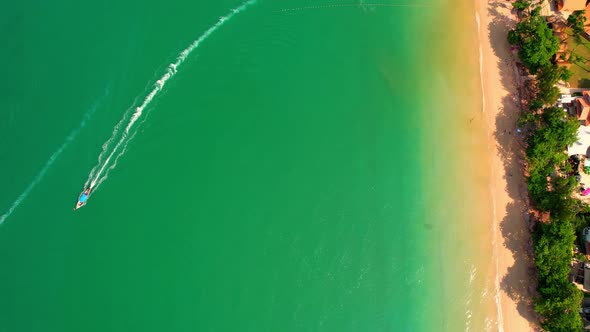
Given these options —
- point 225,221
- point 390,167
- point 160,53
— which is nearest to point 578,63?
point 390,167

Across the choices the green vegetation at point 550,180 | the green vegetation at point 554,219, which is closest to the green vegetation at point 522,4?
the green vegetation at point 550,180

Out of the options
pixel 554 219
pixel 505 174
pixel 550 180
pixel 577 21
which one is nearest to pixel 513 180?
pixel 505 174

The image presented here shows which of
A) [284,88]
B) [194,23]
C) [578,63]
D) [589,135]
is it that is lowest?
[589,135]

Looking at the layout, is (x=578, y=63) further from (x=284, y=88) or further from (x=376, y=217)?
(x=284, y=88)

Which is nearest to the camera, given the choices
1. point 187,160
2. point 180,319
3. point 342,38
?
point 180,319

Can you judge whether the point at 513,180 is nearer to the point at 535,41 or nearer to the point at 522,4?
the point at 535,41

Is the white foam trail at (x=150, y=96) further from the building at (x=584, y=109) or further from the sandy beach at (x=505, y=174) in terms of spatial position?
the building at (x=584, y=109)
